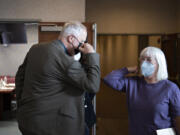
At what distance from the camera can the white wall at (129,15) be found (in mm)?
4582

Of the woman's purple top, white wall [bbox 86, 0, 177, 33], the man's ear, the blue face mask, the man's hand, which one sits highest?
white wall [bbox 86, 0, 177, 33]

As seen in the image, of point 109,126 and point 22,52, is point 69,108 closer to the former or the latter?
point 109,126

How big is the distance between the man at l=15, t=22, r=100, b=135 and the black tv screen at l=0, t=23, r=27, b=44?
11.2 ft

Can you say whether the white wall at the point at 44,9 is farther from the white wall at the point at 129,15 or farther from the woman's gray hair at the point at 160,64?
the woman's gray hair at the point at 160,64

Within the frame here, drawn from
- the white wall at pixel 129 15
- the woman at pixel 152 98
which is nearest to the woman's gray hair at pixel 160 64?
the woman at pixel 152 98

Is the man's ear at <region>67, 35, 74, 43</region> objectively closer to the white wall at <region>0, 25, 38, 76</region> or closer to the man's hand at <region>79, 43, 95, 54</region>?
the man's hand at <region>79, 43, 95, 54</region>

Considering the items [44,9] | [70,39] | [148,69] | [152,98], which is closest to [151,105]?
[152,98]

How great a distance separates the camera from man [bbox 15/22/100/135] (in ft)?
3.64

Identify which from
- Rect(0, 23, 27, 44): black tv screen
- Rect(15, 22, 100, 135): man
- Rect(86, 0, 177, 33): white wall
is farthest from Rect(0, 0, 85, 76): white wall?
Rect(15, 22, 100, 135): man

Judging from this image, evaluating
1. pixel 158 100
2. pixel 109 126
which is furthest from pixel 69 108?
pixel 109 126

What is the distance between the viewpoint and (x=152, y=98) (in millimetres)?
1346

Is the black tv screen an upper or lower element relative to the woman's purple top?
upper

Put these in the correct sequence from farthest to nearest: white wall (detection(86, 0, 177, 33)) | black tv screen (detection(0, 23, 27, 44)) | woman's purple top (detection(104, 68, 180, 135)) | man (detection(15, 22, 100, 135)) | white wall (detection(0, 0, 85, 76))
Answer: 1. white wall (detection(86, 0, 177, 33))
2. black tv screen (detection(0, 23, 27, 44))
3. white wall (detection(0, 0, 85, 76))
4. woman's purple top (detection(104, 68, 180, 135))
5. man (detection(15, 22, 100, 135))

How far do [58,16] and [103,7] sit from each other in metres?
1.25
